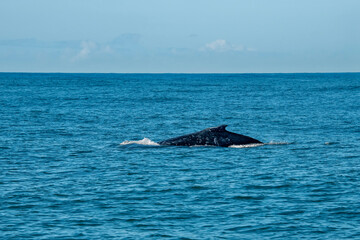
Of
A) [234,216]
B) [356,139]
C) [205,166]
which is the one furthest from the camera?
[356,139]

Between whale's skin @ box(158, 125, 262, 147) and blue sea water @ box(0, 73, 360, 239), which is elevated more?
whale's skin @ box(158, 125, 262, 147)

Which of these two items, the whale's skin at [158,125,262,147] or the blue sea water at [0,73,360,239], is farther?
the whale's skin at [158,125,262,147]

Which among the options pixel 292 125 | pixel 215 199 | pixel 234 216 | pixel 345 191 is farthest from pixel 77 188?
pixel 292 125

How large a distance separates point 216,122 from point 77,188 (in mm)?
29041

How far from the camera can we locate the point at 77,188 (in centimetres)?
2019

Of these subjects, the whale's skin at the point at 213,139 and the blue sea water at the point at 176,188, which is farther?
the whale's skin at the point at 213,139

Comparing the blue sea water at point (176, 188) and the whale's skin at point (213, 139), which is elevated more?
the whale's skin at point (213, 139)

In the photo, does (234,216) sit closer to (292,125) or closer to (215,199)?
(215,199)

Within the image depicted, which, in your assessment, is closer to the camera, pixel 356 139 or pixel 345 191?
pixel 345 191

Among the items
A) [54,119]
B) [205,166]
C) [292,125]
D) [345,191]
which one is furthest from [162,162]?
[54,119]

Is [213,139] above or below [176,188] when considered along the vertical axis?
above

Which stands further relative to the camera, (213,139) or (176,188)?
(213,139)

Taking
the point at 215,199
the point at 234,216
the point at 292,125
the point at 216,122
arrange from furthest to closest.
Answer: the point at 216,122, the point at 292,125, the point at 215,199, the point at 234,216

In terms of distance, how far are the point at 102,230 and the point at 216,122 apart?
33.5 meters
